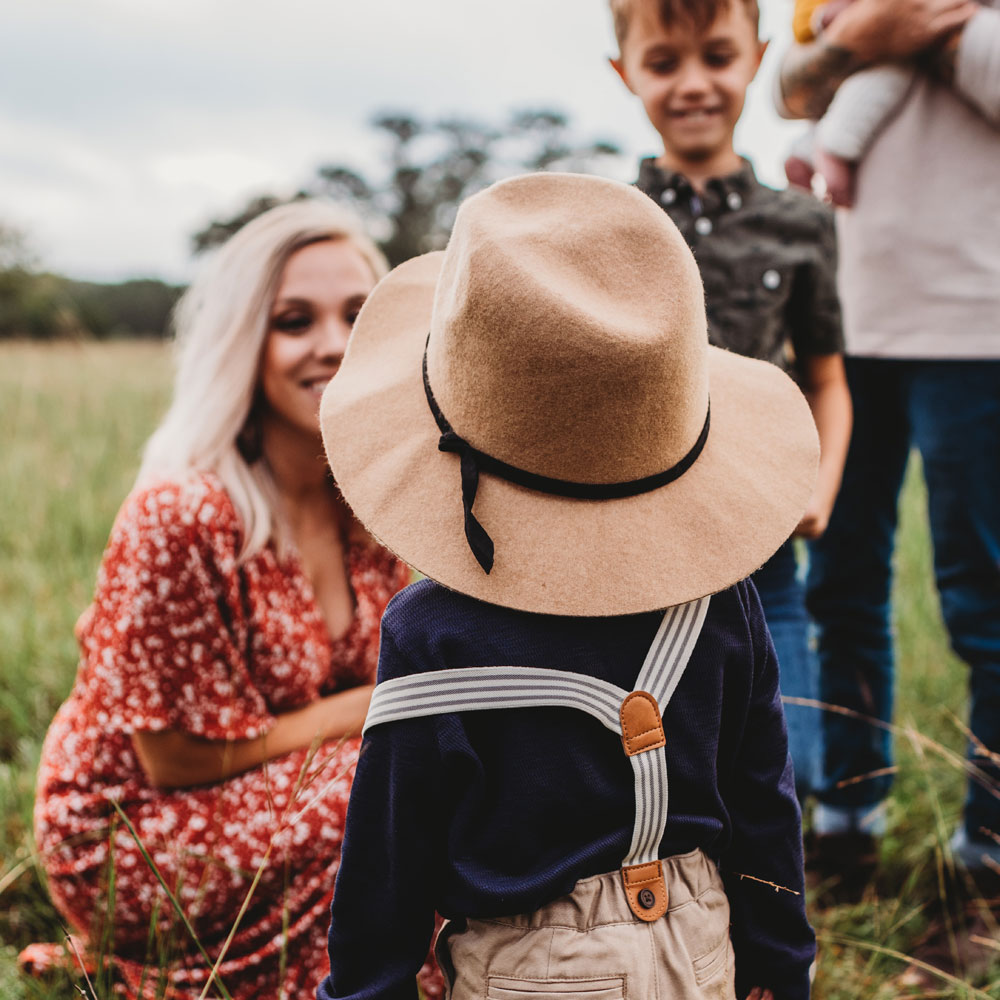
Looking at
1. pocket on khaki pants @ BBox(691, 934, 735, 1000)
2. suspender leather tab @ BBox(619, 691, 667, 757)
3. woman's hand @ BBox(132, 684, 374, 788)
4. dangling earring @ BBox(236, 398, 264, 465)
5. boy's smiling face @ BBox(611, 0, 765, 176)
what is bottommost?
woman's hand @ BBox(132, 684, 374, 788)

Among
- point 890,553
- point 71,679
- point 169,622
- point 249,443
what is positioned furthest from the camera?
point 71,679

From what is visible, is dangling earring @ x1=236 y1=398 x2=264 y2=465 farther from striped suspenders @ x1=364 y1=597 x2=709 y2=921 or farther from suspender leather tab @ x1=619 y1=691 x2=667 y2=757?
suspender leather tab @ x1=619 y1=691 x2=667 y2=757

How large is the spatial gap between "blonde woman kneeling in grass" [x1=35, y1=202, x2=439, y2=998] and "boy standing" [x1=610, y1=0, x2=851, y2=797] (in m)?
0.79

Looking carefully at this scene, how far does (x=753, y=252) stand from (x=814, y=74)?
0.60 metres

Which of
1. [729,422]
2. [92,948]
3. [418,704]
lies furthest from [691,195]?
[92,948]

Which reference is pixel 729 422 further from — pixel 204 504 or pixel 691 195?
pixel 204 504

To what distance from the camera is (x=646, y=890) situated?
1.11 m

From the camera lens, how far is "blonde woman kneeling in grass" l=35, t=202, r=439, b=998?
1847mm

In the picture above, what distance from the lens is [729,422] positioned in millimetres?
1261

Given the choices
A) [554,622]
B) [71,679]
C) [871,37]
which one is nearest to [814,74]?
[871,37]

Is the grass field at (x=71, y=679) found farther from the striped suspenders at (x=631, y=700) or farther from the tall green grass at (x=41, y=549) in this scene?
the striped suspenders at (x=631, y=700)

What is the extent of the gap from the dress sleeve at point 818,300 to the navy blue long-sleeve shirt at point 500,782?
1.10 metres

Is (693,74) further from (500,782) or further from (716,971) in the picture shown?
(716,971)

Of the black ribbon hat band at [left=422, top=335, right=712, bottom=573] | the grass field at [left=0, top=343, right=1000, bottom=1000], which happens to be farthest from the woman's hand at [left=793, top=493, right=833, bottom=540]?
the black ribbon hat band at [left=422, top=335, right=712, bottom=573]
